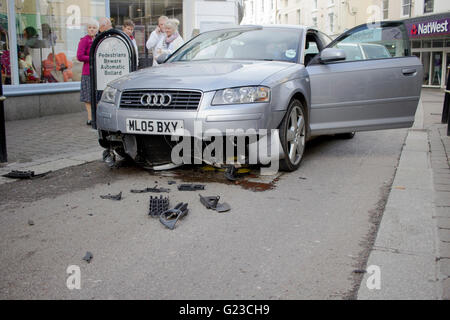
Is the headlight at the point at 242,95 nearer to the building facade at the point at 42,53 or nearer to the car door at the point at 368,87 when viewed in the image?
the car door at the point at 368,87

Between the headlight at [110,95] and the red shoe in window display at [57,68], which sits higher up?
the red shoe in window display at [57,68]

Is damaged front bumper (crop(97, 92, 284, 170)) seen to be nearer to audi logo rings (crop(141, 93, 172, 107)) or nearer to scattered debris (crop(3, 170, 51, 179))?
audi logo rings (crop(141, 93, 172, 107))

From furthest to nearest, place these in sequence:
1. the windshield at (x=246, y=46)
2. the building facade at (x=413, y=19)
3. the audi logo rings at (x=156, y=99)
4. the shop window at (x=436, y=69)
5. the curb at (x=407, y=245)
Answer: the shop window at (x=436, y=69)
the building facade at (x=413, y=19)
the windshield at (x=246, y=46)
the audi logo rings at (x=156, y=99)
the curb at (x=407, y=245)

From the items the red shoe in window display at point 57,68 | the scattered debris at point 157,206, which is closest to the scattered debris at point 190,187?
the scattered debris at point 157,206

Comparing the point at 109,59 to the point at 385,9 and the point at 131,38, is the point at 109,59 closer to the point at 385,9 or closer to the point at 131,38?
the point at 131,38

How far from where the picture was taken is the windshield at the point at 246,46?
609 centimetres

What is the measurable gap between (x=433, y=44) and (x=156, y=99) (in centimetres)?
3004

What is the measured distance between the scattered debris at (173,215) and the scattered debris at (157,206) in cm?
Answer: 9

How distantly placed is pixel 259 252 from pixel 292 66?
9.83 ft

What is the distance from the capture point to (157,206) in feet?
13.5

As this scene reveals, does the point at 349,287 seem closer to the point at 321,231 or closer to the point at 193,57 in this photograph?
the point at 321,231

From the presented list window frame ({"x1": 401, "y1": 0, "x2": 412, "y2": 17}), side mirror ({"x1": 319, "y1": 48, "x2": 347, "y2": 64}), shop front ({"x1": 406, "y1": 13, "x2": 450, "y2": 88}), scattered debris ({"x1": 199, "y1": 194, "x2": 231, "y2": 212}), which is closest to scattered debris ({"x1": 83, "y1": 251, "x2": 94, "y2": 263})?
scattered debris ({"x1": 199, "y1": 194, "x2": 231, "y2": 212})

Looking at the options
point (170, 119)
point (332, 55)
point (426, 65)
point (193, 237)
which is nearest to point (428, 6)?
point (426, 65)

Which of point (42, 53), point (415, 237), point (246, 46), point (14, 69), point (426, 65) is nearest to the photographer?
point (415, 237)
